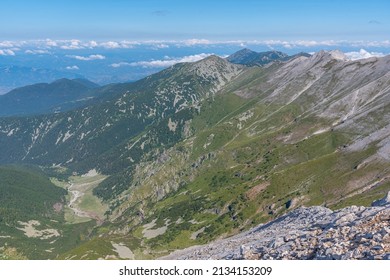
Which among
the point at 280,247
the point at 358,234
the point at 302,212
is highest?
the point at 358,234

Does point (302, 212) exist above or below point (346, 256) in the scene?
below

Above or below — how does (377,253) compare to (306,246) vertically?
above
